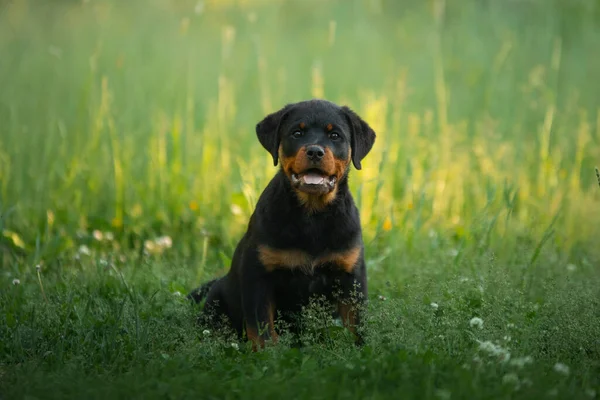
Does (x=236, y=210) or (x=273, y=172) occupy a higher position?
(x=273, y=172)

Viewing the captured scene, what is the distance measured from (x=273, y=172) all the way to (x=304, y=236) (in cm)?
238

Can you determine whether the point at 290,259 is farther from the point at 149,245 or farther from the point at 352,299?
the point at 149,245

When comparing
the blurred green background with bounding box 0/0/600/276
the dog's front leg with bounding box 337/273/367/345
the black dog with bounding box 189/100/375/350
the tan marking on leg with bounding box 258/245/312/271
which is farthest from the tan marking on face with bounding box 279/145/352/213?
the blurred green background with bounding box 0/0/600/276

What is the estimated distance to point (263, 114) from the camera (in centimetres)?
728

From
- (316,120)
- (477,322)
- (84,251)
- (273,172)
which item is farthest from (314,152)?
(273,172)

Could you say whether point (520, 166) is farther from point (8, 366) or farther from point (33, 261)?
point (8, 366)

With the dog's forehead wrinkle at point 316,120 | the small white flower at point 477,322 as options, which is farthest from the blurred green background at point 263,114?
the small white flower at point 477,322

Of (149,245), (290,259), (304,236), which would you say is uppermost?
(304,236)

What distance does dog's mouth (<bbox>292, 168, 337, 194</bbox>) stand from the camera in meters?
3.90

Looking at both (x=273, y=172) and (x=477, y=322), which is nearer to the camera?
(x=477, y=322)

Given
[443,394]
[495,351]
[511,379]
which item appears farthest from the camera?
[495,351]

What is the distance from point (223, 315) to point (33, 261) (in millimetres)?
1624

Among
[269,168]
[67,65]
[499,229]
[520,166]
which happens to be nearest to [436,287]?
[499,229]

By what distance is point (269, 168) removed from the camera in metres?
6.30
